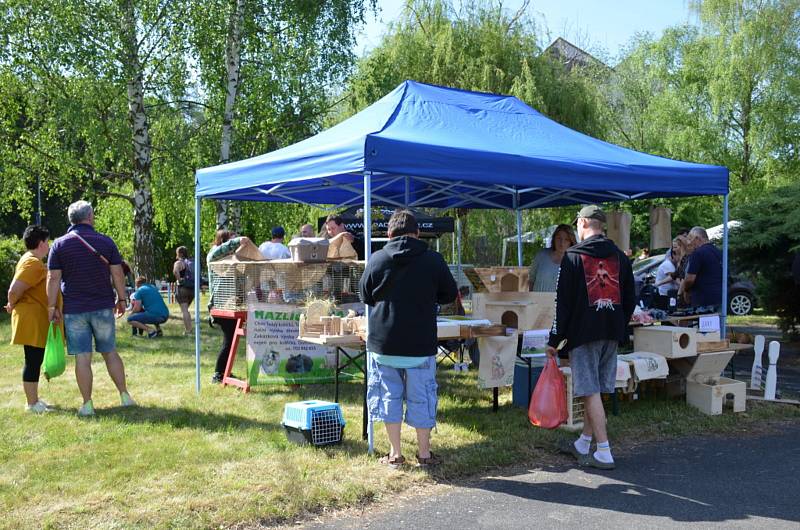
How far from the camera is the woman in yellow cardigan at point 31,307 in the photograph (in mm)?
6320

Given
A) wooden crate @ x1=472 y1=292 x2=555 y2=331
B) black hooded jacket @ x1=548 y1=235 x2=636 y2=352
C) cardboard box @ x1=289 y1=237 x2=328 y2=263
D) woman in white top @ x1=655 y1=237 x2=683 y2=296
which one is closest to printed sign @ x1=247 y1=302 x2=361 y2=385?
cardboard box @ x1=289 y1=237 x2=328 y2=263

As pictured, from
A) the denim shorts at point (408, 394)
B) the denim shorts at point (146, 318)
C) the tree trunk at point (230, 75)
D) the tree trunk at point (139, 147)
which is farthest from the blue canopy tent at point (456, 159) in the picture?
the tree trunk at point (139, 147)

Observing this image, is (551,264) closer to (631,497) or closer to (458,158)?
(458,158)

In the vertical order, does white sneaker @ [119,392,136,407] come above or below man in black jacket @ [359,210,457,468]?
below

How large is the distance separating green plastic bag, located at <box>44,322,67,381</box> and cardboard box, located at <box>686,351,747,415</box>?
18.4 ft

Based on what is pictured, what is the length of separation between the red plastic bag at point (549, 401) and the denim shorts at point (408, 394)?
78 cm

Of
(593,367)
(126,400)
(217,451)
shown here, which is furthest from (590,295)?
(126,400)

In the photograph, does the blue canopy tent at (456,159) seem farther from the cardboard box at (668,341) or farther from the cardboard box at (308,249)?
the cardboard box at (668,341)

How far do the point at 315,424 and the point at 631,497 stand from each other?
217 cm

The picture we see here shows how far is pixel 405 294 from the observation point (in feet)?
15.4

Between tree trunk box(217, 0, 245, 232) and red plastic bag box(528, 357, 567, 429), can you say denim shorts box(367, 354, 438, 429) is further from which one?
tree trunk box(217, 0, 245, 232)

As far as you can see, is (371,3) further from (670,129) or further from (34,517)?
(34,517)

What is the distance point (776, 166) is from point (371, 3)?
37.2 ft

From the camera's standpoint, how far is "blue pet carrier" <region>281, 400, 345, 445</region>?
17.1ft
